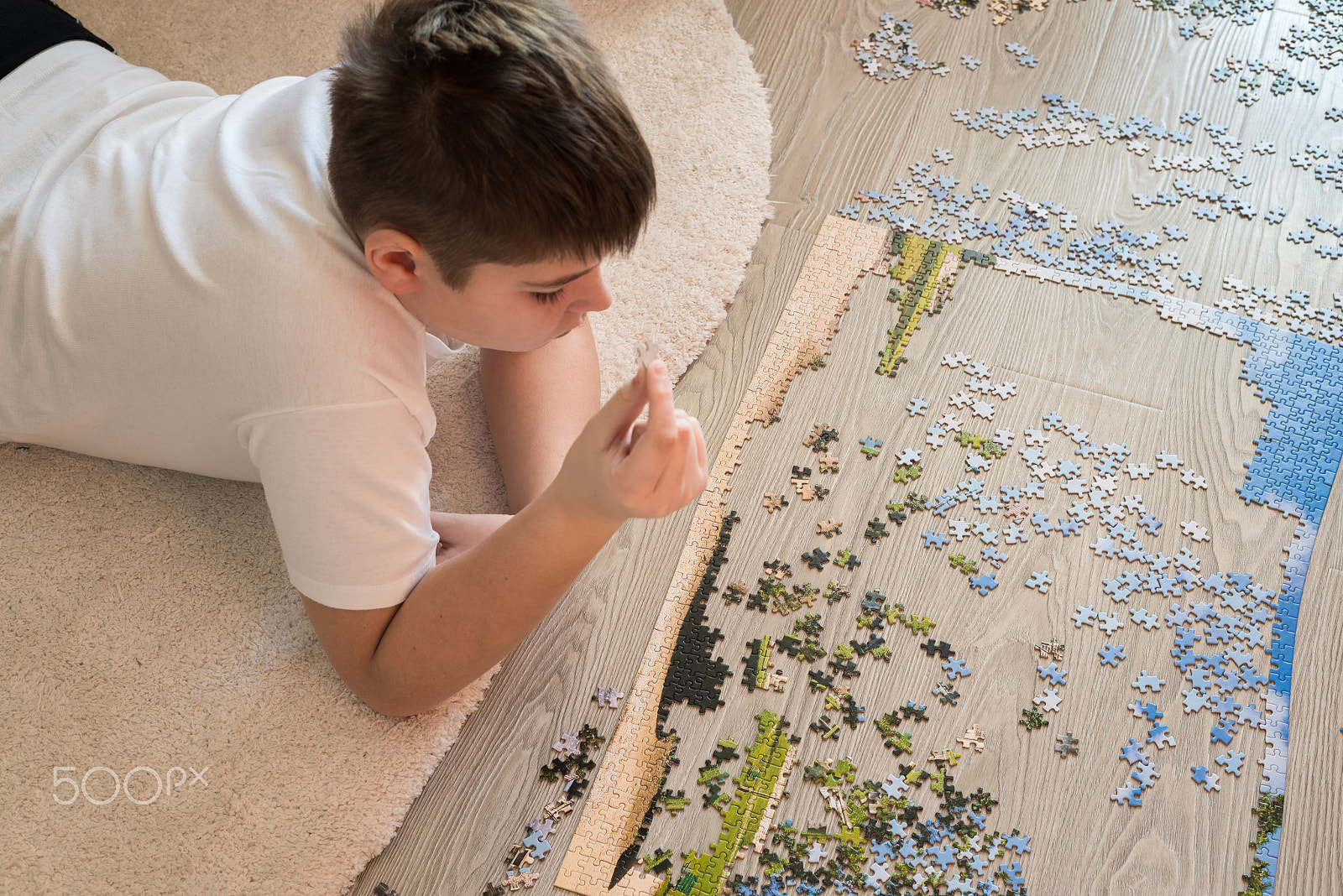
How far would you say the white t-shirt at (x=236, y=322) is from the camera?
1.14 meters

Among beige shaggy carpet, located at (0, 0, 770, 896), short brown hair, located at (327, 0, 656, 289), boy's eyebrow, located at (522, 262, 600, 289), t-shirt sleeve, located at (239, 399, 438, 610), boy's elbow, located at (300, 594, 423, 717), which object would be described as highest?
short brown hair, located at (327, 0, 656, 289)

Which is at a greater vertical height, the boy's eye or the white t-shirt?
the boy's eye

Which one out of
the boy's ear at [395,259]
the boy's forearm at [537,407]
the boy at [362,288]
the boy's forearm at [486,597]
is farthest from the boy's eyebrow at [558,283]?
the boy's forearm at [537,407]

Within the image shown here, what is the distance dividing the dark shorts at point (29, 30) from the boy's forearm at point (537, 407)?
795 millimetres

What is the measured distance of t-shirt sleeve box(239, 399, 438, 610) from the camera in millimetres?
1145

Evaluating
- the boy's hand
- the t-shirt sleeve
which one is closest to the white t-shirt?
the t-shirt sleeve

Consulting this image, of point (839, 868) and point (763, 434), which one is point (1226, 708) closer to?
point (839, 868)

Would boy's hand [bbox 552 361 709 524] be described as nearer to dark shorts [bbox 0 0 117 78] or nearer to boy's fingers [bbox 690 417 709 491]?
boy's fingers [bbox 690 417 709 491]

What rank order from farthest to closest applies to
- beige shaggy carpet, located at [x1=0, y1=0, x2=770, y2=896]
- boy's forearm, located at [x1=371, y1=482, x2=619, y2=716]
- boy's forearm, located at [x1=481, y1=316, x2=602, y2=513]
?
1. boy's forearm, located at [x1=481, y1=316, x2=602, y2=513]
2. beige shaggy carpet, located at [x1=0, y1=0, x2=770, y2=896]
3. boy's forearm, located at [x1=371, y1=482, x2=619, y2=716]

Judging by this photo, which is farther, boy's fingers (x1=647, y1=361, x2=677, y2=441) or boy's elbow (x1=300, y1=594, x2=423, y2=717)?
boy's elbow (x1=300, y1=594, x2=423, y2=717)

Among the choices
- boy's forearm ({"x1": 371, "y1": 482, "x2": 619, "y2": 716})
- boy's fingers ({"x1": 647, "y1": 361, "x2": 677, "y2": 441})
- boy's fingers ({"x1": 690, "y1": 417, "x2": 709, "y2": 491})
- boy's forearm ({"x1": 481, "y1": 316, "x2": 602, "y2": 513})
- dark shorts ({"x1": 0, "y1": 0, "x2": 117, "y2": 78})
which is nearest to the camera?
boy's fingers ({"x1": 647, "y1": 361, "x2": 677, "y2": 441})

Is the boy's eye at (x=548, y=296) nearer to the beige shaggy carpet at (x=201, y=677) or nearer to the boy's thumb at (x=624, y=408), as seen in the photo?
the boy's thumb at (x=624, y=408)

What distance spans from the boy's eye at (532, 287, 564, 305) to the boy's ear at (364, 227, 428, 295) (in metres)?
0.13

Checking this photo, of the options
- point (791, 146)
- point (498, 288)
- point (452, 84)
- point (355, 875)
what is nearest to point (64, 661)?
point (355, 875)
